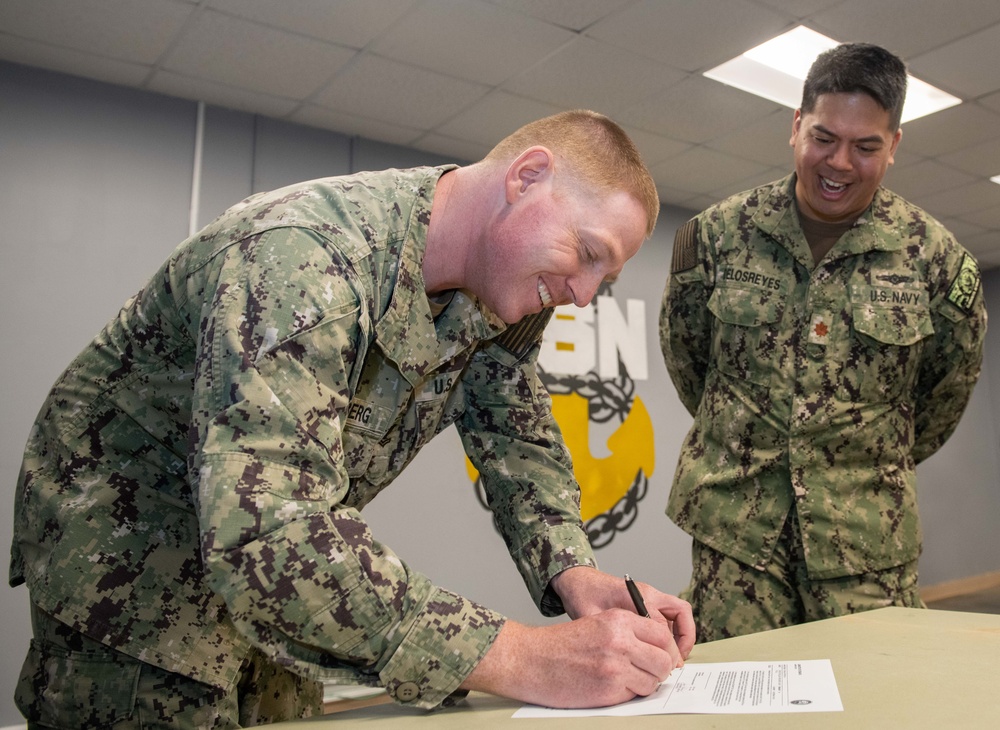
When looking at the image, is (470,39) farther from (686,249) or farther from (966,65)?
(966,65)

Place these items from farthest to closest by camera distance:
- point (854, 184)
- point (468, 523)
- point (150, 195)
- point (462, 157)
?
point (462, 157) → point (468, 523) → point (150, 195) → point (854, 184)

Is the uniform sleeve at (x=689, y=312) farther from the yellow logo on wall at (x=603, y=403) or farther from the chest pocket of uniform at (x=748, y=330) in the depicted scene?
the yellow logo on wall at (x=603, y=403)

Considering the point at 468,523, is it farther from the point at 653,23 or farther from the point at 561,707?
the point at 561,707

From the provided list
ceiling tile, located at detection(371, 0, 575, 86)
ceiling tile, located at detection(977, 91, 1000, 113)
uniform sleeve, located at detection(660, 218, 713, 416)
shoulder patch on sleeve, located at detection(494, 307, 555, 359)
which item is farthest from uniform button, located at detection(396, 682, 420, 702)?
ceiling tile, located at detection(977, 91, 1000, 113)

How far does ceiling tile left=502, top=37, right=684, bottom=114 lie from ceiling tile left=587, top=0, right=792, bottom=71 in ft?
0.27

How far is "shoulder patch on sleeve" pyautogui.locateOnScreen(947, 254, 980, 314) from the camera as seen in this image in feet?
5.99

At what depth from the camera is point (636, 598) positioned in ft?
3.49

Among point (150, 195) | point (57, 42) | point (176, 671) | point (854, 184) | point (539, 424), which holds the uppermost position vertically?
point (57, 42)

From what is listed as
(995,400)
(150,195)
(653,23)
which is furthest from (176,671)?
(995,400)

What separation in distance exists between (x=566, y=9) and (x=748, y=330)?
1774mm

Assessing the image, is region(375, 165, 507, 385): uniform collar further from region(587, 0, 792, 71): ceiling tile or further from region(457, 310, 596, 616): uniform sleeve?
region(587, 0, 792, 71): ceiling tile

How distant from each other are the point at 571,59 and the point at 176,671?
3.05 metres

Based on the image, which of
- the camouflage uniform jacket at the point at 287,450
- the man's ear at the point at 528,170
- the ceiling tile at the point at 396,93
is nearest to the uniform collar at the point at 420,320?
the camouflage uniform jacket at the point at 287,450

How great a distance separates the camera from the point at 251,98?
380 centimetres
